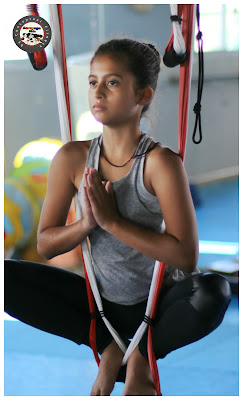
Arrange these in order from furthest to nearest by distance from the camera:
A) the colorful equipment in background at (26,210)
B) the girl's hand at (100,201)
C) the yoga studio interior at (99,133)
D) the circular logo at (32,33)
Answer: the colorful equipment in background at (26,210) < the yoga studio interior at (99,133) < the circular logo at (32,33) < the girl's hand at (100,201)

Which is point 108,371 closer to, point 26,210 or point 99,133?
point 26,210

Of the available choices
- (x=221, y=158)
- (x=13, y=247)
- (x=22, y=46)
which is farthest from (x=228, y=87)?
(x=22, y=46)

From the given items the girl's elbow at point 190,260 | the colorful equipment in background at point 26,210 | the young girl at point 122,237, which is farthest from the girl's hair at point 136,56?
the colorful equipment in background at point 26,210

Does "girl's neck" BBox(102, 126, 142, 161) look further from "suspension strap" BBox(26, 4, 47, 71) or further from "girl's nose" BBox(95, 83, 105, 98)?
"suspension strap" BBox(26, 4, 47, 71)

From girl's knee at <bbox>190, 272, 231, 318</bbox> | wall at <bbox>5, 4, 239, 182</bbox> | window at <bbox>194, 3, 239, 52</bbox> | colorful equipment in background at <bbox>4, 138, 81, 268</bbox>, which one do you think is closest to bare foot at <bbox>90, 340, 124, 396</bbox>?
girl's knee at <bbox>190, 272, 231, 318</bbox>

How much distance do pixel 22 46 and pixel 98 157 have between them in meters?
0.24

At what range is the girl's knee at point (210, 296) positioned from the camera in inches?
32.3

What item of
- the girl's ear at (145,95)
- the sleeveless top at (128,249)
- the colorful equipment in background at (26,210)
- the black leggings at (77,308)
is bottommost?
the colorful equipment in background at (26,210)

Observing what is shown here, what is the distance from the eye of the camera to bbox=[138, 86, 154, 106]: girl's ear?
0.85m

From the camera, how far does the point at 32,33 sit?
924mm

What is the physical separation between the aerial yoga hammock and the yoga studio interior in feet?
0.09

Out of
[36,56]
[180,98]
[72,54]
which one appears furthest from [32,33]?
Answer: [72,54]

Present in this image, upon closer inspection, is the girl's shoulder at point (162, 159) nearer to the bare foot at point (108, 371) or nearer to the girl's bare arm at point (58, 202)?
the girl's bare arm at point (58, 202)

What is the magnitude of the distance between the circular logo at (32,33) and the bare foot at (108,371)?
1.72 ft
